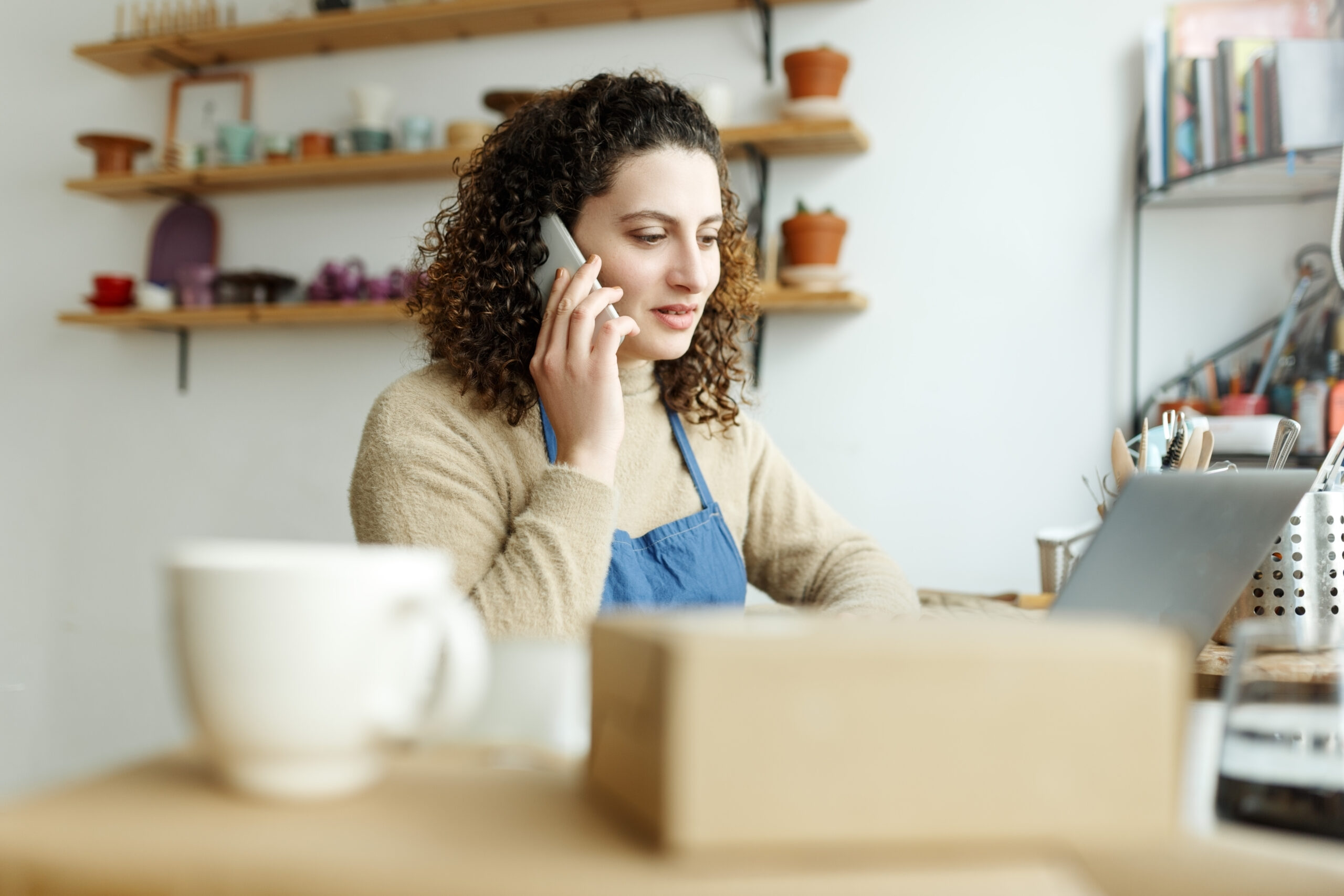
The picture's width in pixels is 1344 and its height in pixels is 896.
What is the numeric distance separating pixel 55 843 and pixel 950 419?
2.24m

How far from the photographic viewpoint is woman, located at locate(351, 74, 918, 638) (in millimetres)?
1160

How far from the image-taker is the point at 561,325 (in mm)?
1279

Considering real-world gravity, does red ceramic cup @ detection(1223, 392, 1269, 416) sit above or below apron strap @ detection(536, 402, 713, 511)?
above

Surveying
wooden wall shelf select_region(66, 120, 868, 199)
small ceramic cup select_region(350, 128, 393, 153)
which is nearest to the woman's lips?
wooden wall shelf select_region(66, 120, 868, 199)

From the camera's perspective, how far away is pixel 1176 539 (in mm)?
693

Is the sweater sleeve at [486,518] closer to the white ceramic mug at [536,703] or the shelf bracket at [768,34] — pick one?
the white ceramic mug at [536,703]

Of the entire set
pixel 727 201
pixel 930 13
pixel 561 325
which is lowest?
pixel 561 325

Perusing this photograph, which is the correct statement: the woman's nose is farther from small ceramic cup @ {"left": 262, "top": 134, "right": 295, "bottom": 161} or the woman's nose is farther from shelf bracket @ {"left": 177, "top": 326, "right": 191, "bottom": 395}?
shelf bracket @ {"left": 177, "top": 326, "right": 191, "bottom": 395}

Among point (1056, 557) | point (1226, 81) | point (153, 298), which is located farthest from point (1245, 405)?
point (153, 298)

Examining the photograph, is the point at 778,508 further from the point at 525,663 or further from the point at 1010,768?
the point at 1010,768

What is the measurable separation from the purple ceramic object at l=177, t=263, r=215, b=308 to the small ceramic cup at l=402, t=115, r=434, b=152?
0.62 metres

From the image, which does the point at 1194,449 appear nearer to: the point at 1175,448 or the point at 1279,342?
the point at 1175,448

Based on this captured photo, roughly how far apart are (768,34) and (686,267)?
1.36 meters

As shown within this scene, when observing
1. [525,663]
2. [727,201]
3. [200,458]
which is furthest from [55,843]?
[200,458]
